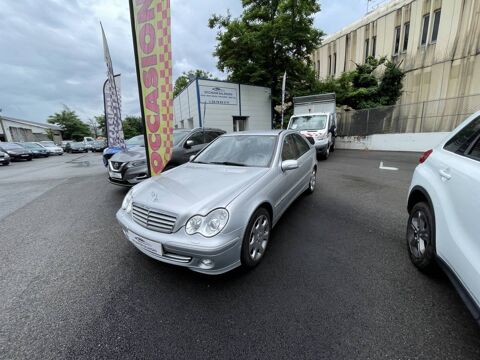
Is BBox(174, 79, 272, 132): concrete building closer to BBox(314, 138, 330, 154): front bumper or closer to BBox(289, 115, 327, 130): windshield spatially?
BBox(289, 115, 327, 130): windshield

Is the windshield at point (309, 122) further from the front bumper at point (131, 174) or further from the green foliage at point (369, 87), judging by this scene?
the front bumper at point (131, 174)

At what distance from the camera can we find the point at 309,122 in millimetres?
9648

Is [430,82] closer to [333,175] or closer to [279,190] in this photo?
[333,175]

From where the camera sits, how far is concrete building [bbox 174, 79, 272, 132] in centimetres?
1330

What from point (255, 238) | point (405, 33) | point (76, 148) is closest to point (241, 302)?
point (255, 238)

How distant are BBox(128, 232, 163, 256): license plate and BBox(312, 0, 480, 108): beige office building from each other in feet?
61.3

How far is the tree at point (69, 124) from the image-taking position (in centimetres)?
4122

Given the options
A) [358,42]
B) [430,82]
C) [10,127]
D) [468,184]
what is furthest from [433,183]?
[10,127]

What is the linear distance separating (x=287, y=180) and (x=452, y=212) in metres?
1.79

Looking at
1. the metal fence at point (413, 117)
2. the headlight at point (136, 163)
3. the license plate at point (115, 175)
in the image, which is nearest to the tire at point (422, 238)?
the headlight at point (136, 163)

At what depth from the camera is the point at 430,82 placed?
14078 millimetres

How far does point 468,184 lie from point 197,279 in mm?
2517

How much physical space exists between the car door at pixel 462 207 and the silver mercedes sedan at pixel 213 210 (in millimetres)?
1545

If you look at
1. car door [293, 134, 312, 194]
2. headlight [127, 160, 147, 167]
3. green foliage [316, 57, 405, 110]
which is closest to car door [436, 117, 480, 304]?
car door [293, 134, 312, 194]
